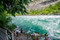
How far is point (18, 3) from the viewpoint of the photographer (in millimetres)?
3404

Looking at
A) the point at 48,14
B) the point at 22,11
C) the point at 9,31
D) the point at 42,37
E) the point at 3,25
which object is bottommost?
the point at 48,14

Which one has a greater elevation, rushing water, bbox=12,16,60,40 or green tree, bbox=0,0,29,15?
green tree, bbox=0,0,29,15

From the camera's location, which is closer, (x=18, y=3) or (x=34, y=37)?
(x=18, y=3)

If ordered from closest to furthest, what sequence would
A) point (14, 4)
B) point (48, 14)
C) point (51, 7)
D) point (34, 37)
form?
point (14, 4), point (34, 37), point (48, 14), point (51, 7)

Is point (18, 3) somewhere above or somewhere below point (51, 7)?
above

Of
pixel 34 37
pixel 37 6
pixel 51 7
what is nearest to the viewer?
pixel 34 37

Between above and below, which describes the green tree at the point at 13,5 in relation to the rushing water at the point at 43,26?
above

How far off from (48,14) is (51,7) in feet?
6.85

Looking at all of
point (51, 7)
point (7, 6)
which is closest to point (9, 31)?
point (7, 6)

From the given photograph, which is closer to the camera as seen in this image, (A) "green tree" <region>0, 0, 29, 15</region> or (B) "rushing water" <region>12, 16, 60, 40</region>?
(A) "green tree" <region>0, 0, 29, 15</region>

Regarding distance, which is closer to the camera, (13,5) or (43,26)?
(13,5)

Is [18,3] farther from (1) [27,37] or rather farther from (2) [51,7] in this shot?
(2) [51,7]

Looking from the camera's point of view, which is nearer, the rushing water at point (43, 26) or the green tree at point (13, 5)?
the green tree at point (13, 5)

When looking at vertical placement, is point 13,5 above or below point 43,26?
above
